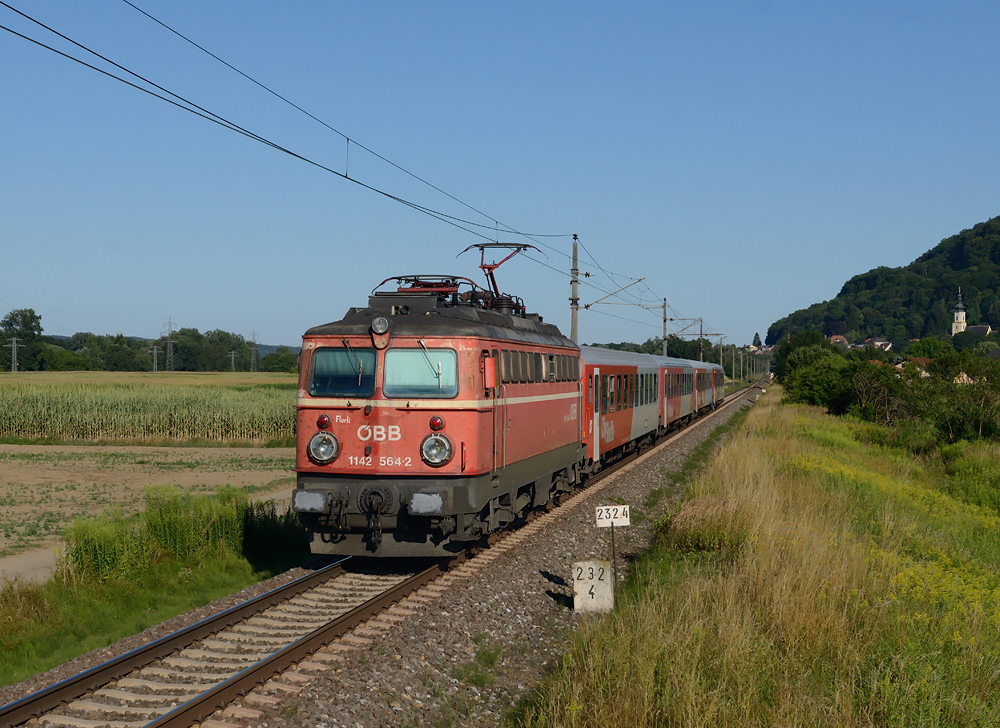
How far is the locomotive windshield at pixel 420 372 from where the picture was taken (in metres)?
10.8

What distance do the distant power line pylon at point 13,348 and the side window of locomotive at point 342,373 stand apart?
349 ft

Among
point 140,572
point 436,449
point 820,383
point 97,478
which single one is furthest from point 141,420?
point 820,383

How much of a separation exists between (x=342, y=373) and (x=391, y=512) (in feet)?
6.23

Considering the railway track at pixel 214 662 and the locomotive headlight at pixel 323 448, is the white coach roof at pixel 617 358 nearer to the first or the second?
the locomotive headlight at pixel 323 448

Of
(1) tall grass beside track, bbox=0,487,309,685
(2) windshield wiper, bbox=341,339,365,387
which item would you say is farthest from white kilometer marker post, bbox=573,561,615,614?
(1) tall grass beside track, bbox=0,487,309,685

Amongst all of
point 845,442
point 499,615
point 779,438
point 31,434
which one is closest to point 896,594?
point 499,615

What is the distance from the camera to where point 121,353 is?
130250 millimetres

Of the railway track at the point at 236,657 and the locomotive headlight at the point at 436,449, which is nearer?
the railway track at the point at 236,657

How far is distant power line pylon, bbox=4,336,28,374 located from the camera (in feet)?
343

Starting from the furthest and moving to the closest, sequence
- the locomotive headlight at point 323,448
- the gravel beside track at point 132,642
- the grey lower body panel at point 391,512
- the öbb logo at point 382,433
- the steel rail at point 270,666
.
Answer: the locomotive headlight at point 323,448
the öbb logo at point 382,433
the grey lower body panel at point 391,512
the gravel beside track at point 132,642
the steel rail at point 270,666

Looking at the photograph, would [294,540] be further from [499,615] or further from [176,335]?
[176,335]

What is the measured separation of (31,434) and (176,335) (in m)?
116

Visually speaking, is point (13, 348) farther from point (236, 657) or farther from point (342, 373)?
point (236, 657)

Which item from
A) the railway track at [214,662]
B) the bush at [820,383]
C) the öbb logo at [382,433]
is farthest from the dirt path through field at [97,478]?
the bush at [820,383]
